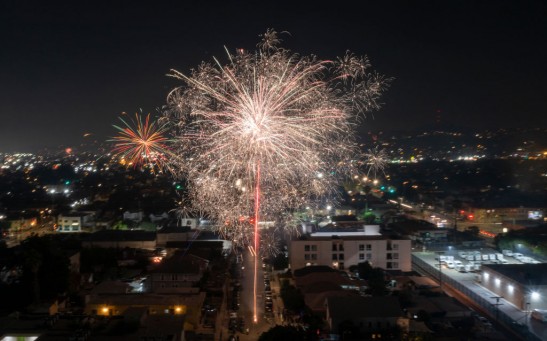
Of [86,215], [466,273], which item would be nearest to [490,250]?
[466,273]

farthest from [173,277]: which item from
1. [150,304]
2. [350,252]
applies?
[350,252]

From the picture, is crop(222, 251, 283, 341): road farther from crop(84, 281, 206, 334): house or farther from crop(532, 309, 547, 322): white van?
crop(532, 309, 547, 322): white van

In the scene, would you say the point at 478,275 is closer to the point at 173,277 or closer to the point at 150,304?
the point at 173,277

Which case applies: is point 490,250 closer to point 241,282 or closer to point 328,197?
point 241,282

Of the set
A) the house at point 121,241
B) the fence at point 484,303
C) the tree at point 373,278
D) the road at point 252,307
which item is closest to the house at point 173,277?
the road at point 252,307

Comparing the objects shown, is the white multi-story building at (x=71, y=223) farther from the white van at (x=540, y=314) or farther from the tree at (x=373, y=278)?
the white van at (x=540, y=314)
